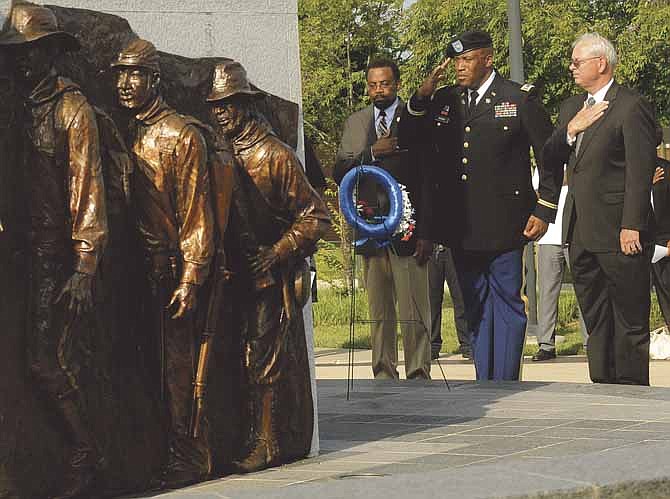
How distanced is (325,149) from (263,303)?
2713 cm

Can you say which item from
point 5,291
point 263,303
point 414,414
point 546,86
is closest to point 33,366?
point 5,291

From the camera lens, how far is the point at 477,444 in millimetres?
8062

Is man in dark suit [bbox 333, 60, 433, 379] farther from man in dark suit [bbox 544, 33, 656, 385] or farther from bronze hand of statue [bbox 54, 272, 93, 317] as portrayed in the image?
bronze hand of statue [bbox 54, 272, 93, 317]

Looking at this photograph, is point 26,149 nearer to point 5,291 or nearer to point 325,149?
point 5,291

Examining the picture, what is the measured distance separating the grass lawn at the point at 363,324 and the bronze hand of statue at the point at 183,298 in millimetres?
9257

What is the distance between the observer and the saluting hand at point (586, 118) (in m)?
10.7

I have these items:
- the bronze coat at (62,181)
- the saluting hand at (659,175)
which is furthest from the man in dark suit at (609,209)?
the bronze coat at (62,181)

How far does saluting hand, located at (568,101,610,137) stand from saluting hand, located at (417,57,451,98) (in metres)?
0.94

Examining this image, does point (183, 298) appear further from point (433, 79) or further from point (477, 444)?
point (433, 79)

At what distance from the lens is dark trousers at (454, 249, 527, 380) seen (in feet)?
36.7

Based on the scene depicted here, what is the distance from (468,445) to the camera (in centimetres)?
805

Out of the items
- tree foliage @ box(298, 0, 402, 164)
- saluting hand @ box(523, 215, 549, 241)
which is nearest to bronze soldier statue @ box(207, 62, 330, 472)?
saluting hand @ box(523, 215, 549, 241)

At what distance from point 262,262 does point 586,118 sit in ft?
12.9

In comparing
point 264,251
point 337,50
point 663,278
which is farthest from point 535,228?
point 337,50
